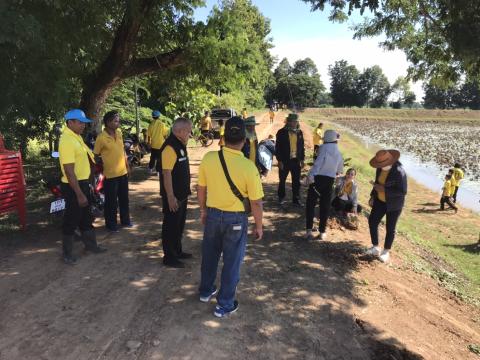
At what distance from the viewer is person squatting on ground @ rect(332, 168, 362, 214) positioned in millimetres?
7806

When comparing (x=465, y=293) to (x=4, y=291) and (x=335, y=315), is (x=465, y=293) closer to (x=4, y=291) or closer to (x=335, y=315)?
(x=335, y=315)

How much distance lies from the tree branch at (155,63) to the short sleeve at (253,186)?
6.22m

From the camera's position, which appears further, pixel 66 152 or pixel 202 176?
pixel 66 152

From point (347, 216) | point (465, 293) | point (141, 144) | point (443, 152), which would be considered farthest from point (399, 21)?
point (443, 152)

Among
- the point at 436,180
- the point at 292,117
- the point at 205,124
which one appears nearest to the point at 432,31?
the point at 292,117

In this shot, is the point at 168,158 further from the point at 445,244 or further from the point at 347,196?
A: the point at 445,244

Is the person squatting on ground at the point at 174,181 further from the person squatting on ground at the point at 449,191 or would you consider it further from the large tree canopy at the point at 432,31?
the person squatting on ground at the point at 449,191

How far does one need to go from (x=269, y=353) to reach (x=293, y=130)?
503cm

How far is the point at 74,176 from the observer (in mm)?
4840

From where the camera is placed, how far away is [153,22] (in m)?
9.27

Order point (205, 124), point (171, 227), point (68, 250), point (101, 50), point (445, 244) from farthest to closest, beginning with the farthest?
point (205, 124) → point (445, 244) → point (101, 50) → point (68, 250) → point (171, 227)

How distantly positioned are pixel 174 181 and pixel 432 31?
902cm

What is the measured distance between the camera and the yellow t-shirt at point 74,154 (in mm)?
4801

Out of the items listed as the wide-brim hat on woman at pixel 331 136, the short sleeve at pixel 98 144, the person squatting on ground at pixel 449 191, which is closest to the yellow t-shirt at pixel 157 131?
the short sleeve at pixel 98 144
